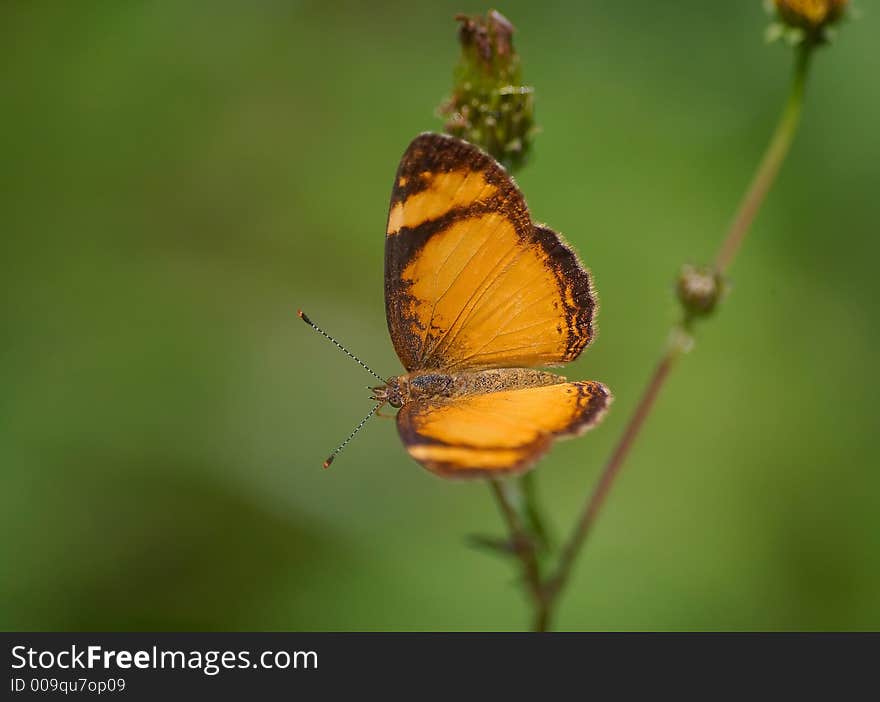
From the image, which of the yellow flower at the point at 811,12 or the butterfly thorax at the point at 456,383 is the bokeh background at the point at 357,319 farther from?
the yellow flower at the point at 811,12

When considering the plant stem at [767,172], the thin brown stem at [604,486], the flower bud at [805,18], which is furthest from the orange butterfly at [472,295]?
the flower bud at [805,18]

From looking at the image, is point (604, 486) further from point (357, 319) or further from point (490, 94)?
point (357, 319)

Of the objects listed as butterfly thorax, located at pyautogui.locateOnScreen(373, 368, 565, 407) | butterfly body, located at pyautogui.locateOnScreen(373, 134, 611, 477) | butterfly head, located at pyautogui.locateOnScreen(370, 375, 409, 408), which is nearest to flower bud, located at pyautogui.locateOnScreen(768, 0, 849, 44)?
butterfly body, located at pyautogui.locateOnScreen(373, 134, 611, 477)

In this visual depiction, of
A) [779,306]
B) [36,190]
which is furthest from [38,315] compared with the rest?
[779,306]

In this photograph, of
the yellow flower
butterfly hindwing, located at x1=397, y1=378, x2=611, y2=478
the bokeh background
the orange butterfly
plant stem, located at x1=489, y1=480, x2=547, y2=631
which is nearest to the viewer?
butterfly hindwing, located at x1=397, y1=378, x2=611, y2=478

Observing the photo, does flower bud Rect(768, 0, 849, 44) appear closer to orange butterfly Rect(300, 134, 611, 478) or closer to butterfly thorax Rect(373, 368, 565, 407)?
orange butterfly Rect(300, 134, 611, 478)

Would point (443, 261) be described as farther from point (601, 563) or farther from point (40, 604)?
point (40, 604)
